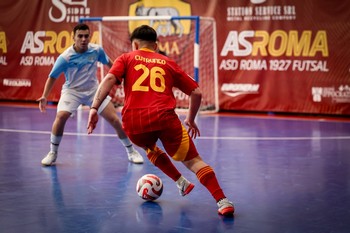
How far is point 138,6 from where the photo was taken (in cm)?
1543

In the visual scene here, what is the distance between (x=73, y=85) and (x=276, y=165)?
9.75ft

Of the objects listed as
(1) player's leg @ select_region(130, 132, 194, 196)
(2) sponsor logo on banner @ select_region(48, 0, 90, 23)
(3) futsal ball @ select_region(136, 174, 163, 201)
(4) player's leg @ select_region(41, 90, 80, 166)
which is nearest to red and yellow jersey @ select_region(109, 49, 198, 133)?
(1) player's leg @ select_region(130, 132, 194, 196)

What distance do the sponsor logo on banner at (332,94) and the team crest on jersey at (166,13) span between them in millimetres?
3534

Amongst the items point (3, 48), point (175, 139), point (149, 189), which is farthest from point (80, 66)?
point (3, 48)

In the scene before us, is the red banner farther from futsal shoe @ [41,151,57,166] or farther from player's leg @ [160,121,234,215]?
player's leg @ [160,121,234,215]

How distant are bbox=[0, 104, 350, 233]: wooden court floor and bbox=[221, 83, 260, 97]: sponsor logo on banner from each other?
3080 mm

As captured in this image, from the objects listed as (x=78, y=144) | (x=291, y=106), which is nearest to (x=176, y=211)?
(x=78, y=144)

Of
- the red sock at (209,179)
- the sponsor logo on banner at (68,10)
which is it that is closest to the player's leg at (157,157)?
the red sock at (209,179)

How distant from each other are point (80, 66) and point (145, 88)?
2.99m

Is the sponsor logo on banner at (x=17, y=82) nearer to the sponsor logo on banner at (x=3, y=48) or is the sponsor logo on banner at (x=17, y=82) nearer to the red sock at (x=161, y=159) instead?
the sponsor logo on banner at (x=3, y=48)

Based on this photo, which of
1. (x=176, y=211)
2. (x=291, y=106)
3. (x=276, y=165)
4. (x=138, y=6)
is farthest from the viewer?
(x=138, y=6)

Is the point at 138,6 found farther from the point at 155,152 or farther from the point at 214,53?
the point at 155,152

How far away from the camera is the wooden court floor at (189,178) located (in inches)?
205

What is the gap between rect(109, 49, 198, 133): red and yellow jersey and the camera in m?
5.39
